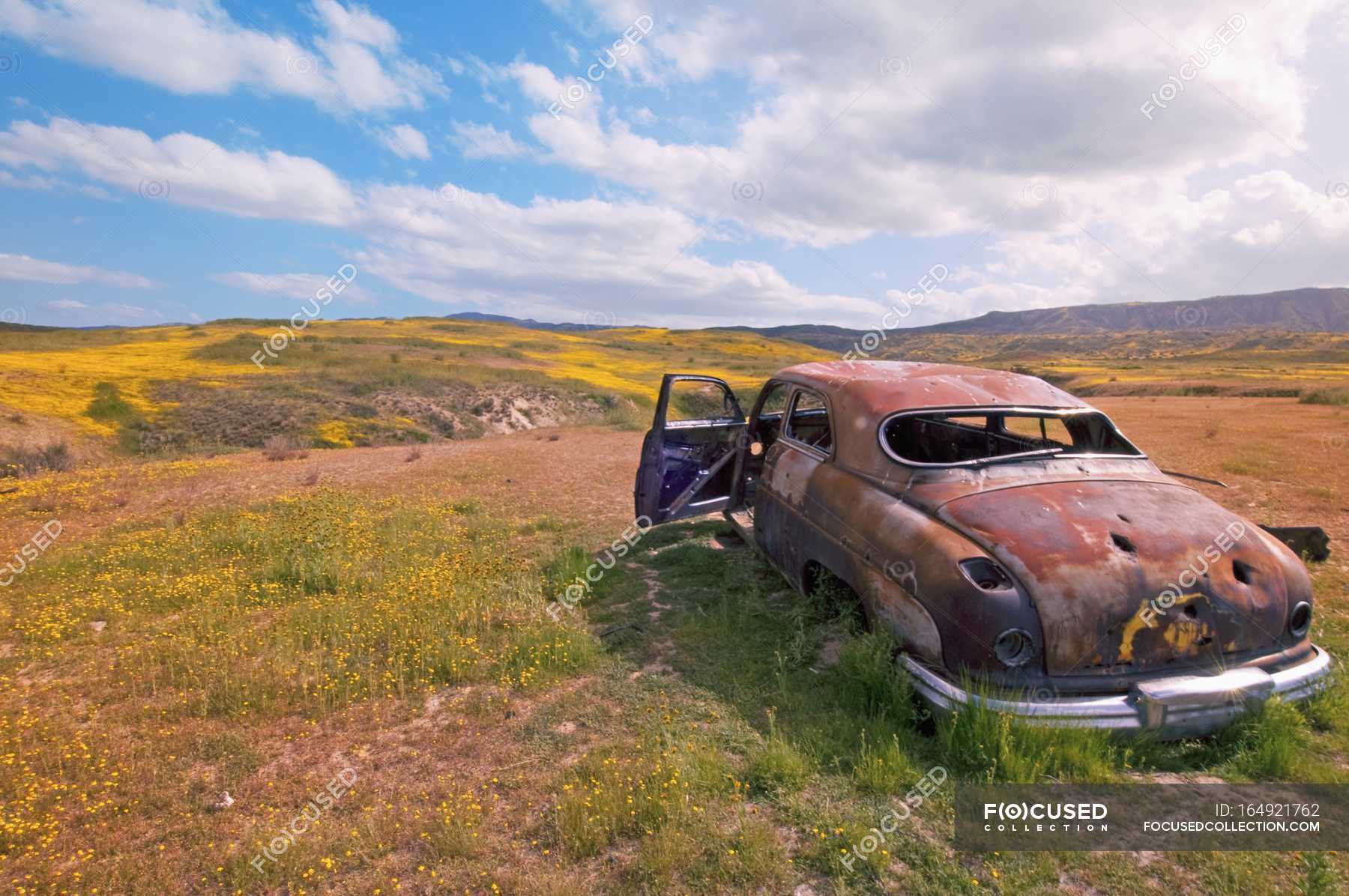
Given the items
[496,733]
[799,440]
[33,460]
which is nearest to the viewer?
[496,733]

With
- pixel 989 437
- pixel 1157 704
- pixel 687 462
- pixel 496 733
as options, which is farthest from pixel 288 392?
pixel 1157 704

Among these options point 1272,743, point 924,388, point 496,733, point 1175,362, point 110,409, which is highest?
→ point 1175,362

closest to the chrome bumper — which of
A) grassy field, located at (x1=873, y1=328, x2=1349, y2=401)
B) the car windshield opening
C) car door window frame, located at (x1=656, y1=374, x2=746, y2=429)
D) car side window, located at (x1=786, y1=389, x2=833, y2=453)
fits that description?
the car windshield opening

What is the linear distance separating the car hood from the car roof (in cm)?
100

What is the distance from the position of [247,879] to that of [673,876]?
1.70 metres

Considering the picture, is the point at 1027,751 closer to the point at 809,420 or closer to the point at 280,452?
the point at 809,420

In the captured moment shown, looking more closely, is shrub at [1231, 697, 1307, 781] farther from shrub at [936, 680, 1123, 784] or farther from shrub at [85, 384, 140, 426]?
shrub at [85, 384, 140, 426]

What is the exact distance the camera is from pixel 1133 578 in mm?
2904

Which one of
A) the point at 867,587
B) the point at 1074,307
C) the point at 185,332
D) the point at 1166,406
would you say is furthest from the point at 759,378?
the point at 1074,307

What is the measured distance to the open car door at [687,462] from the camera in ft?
20.0

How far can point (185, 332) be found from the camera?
4306 centimetres

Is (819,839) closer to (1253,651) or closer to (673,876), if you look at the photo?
(673,876)

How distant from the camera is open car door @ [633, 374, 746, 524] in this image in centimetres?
609

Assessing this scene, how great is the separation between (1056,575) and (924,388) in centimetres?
179
